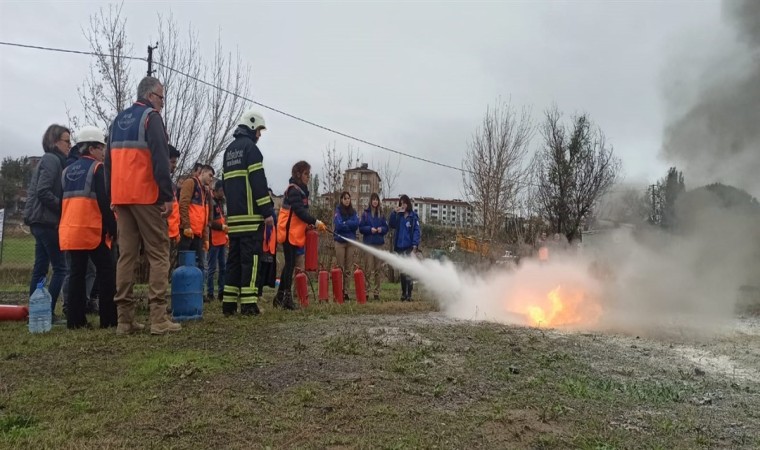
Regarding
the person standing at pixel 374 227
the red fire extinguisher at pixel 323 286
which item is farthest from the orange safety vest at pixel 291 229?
→ the person standing at pixel 374 227

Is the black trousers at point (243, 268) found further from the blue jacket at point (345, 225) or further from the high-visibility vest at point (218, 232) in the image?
the blue jacket at point (345, 225)

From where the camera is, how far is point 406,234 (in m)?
10.8

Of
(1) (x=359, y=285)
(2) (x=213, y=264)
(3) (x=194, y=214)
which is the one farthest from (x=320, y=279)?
(3) (x=194, y=214)

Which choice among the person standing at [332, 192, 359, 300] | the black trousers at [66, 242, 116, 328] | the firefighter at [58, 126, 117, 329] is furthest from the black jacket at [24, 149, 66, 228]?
the person standing at [332, 192, 359, 300]

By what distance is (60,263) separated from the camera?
6.70 metres

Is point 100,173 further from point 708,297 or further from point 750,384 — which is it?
point 708,297

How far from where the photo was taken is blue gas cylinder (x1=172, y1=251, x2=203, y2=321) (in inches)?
256

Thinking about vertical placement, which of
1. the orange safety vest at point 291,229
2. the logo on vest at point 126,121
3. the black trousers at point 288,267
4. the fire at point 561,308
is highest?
the logo on vest at point 126,121

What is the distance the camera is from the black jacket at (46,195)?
20.9 ft

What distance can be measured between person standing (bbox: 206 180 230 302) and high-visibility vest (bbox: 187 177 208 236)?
470 millimetres

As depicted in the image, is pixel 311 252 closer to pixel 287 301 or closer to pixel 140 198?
pixel 287 301

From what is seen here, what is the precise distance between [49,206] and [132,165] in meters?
1.75

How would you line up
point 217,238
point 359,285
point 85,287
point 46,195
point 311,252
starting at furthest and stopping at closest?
1. point 217,238
2. point 359,285
3. point 311,252
4. point 46,195
5. point 85,287

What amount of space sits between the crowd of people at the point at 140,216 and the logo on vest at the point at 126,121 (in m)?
0.01
